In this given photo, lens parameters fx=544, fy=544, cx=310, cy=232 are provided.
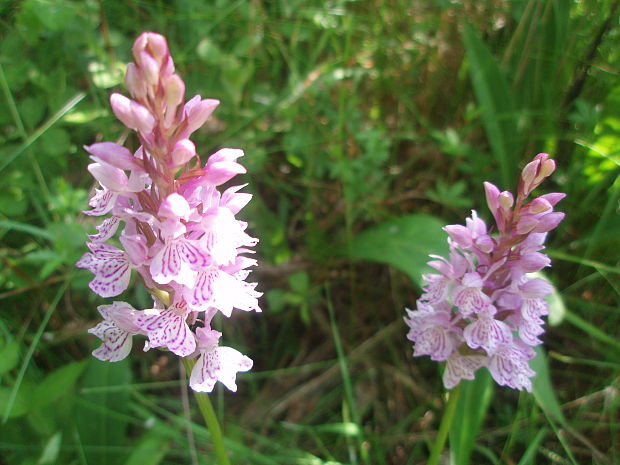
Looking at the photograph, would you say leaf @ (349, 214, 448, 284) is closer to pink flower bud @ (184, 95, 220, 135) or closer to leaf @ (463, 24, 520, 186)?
leaf @ (463, 24, 520, 186)

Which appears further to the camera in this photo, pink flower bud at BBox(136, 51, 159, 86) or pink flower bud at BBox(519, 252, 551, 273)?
pink flower bud at BBox(519, 252, 551, 273)

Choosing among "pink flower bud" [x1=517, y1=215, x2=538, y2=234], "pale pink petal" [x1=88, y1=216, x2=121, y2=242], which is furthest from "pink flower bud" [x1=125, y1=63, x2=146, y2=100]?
"pink flower bud" [x1=517, y1=215, x2=538, y2=234]

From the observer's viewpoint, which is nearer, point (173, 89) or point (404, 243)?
point (173, 89)

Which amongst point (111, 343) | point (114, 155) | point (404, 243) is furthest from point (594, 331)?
point (114, 155)

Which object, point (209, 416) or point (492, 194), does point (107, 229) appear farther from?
point (492, 194)

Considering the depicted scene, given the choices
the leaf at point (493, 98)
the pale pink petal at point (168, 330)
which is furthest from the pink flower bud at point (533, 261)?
the leaf at point (493, 98)

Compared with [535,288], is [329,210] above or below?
below

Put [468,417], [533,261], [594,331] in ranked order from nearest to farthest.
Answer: [533,261]
[468,417]
[594,331]
